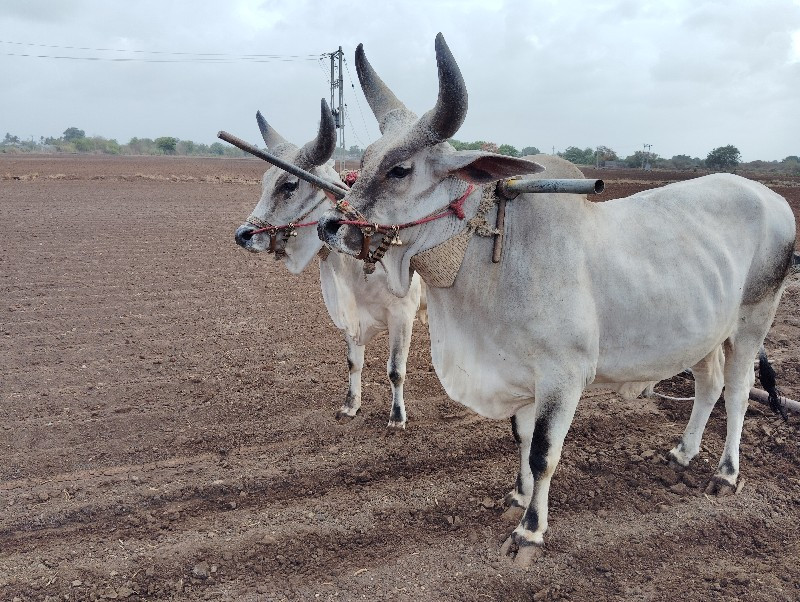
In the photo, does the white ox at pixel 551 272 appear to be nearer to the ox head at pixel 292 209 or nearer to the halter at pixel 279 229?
the ox head at pixel 292 209

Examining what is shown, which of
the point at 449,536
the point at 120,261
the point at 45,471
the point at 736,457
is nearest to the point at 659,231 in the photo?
the point at 736,457

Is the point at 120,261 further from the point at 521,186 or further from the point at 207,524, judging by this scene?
the point at 521,186

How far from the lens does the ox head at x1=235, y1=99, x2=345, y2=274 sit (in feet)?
14.3

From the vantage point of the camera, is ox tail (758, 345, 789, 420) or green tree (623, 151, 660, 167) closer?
ox tail (758, 345, 789, 420)

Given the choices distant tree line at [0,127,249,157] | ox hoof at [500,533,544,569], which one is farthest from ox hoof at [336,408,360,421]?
distant tree line at [0,127,249,157]

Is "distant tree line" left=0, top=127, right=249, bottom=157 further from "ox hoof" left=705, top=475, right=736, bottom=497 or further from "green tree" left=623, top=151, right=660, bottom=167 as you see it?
"ox hoof" left=705, top=475, right=736, bottom=497

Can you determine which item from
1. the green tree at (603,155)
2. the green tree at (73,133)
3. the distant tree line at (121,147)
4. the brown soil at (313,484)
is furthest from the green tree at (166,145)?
the brown soil at (313,484)

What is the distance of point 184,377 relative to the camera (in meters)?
5.99

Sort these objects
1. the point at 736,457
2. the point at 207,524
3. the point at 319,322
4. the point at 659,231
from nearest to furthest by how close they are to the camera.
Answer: the point at 659,231, the point at 207,524, the point at 736,457, the point at 319,322

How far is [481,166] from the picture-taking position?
9.52 ft

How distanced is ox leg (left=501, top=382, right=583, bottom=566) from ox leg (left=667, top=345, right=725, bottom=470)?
145 cm

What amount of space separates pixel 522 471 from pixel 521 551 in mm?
549

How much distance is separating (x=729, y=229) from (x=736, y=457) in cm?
159

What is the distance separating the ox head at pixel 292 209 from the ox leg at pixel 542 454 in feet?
7.09
